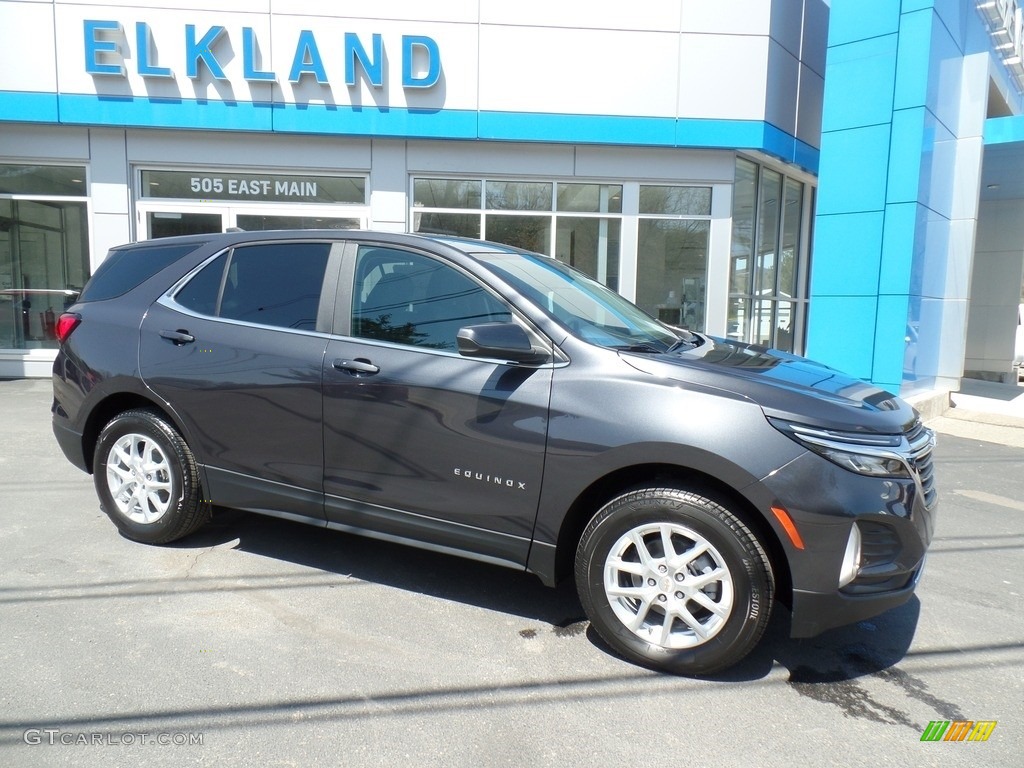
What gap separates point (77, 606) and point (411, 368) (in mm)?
2018

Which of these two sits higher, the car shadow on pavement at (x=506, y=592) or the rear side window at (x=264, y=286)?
the rear side window at (x=264, y=286)

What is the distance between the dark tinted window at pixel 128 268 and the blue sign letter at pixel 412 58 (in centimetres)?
696

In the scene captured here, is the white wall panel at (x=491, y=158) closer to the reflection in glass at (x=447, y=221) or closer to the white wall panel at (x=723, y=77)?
the reflection in glass at (x=447, y=221)

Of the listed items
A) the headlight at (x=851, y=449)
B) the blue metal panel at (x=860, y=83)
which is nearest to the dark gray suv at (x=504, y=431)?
the headlight at (x=851, y=449)

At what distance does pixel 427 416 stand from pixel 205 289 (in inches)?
67.5

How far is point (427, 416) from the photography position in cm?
338

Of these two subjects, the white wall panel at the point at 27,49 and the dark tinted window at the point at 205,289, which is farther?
the white wall panel at the point at 27,49

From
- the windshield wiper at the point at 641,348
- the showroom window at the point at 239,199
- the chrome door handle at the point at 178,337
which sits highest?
the showroom window at the point at 239,199

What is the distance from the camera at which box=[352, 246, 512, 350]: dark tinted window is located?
138 inches

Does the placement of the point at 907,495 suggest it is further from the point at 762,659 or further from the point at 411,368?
the point at 411,368

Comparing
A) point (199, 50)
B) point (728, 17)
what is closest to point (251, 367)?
point (199, 50)

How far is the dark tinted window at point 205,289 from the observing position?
13.6 ft

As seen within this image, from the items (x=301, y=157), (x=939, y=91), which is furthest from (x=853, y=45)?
(x=301, y=157)

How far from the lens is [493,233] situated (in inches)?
450
